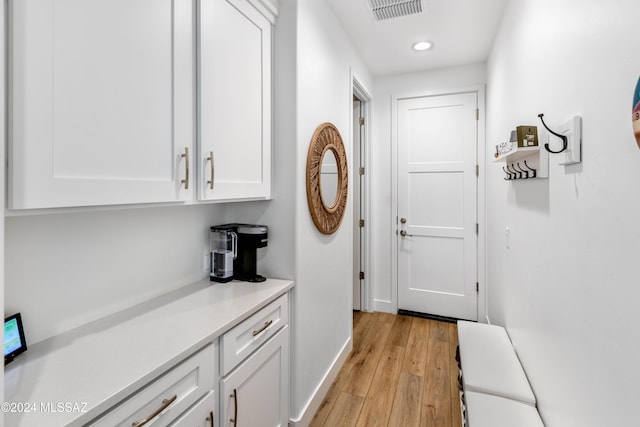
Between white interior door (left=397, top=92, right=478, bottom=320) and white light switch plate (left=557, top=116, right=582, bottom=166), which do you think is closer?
white light switch plate (left=557, top=116, right=582, bottom=166)

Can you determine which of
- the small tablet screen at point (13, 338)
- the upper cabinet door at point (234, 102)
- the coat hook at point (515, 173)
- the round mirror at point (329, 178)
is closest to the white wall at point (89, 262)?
the small tablet screen at point (13, 338)

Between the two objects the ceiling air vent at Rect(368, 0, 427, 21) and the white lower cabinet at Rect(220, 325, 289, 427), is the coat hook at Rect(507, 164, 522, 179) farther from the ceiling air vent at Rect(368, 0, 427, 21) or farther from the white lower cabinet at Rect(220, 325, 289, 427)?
the white lower cabinet at Rect(220, 325, 289, 427)

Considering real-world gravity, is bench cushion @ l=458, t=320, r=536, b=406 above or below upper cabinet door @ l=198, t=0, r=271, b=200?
below

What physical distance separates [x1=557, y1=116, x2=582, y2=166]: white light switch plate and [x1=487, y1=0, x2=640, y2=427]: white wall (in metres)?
0.03

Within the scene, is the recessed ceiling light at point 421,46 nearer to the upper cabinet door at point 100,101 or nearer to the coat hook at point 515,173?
the coat hook at point 515,173

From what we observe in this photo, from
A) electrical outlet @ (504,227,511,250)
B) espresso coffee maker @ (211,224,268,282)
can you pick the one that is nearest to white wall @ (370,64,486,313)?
electrical outlet @ (504,227,511,250)

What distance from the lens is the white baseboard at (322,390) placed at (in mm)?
1815

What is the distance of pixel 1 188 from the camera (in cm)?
66

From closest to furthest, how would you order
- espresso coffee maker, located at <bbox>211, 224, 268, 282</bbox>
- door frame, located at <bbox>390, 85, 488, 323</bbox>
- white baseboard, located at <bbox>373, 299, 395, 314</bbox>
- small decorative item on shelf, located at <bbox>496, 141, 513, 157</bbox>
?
small decorative item on shelf, located at <bbox>496, 141, 513, 157</bbox>
espresso coffee maker, located at <bbox>211, 224, 268, 282</bbox>
door frame, located at <bbox>390, 85, 488, 323</bbox>
white baseboard, located at <bbox>373, 299, 395, 314</bbox>

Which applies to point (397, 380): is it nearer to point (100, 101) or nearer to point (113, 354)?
point (113, 354)

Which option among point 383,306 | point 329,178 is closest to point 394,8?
point 329,178

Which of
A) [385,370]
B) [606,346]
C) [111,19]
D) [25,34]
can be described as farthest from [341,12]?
[385,370]

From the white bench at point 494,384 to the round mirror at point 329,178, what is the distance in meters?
1.20

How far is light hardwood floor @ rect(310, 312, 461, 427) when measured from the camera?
196 cm
